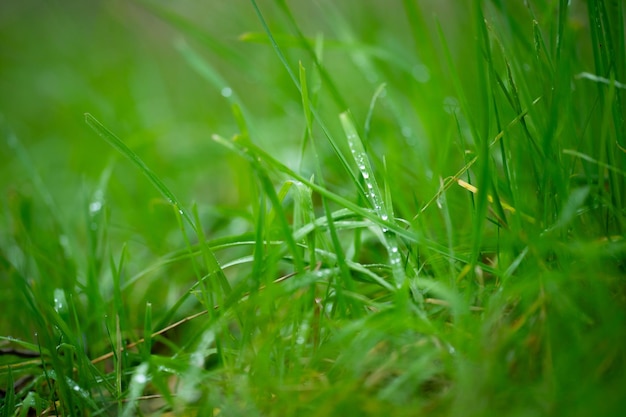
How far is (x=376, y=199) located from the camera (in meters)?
1.00

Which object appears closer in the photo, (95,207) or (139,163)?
(139,163)

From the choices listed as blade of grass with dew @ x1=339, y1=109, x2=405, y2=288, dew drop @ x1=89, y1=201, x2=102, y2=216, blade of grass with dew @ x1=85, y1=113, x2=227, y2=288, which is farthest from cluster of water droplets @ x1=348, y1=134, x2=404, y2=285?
dew drop @ x1=89, y1=201, x2=102, y2=216

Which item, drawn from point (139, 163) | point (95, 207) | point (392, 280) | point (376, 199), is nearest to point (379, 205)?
point (376, 199)

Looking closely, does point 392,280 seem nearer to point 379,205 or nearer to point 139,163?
point 379,205

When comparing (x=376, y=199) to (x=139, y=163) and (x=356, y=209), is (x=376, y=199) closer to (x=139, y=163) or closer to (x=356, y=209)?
Answer: (x=356, y=209)

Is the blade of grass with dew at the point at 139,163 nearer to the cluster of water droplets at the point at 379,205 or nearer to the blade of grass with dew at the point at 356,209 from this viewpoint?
the blade of grass with dew at the point at 356,209

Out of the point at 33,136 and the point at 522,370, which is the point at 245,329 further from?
the point at 33,136

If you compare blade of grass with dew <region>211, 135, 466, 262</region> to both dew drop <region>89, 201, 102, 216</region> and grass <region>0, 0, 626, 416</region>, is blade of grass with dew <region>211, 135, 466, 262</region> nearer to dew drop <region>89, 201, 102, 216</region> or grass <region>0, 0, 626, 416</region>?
grass <region>0, 0, 626, 416</region>

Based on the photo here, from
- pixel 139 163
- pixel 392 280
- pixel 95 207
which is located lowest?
pixel 392 280

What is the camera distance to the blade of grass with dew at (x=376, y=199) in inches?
36.7

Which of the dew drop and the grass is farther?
the dew drop

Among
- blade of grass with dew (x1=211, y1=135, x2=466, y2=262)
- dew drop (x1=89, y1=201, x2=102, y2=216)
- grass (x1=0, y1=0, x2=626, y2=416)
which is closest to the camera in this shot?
grass (x1=0, y1=0, x2=626, y2=416)

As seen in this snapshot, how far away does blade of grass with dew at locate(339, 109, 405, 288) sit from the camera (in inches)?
36.7

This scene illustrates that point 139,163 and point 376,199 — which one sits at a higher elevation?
point 139,163
